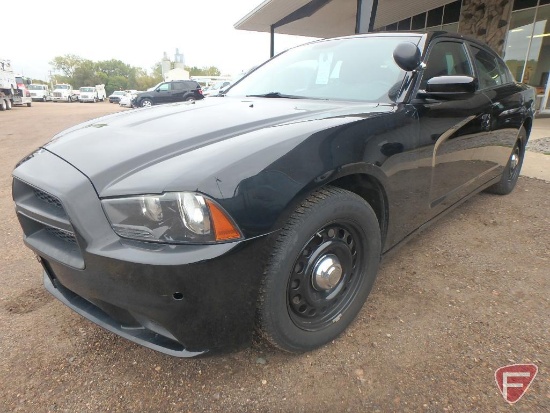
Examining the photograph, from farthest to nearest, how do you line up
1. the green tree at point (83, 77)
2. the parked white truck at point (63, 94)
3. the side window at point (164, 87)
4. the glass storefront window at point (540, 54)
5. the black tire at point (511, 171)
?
the green tree at point (83, 77)
the parked white truck at point (63, 94)
the side window at point (164, 87)
the glass storefront window at point (540, 54)
the black tire at point (511, 171)

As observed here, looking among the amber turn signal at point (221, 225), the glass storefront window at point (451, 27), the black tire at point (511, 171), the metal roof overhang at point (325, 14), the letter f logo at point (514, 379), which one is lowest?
the letter f logo at point (514, 379)

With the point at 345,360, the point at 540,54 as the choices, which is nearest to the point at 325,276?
the point at 345,360

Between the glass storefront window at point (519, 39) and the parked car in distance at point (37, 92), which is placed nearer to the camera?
the glass storefront window at point (519, 39)

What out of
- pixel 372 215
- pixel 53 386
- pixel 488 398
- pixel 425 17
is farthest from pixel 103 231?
pixel 425 17

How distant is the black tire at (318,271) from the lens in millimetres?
1475

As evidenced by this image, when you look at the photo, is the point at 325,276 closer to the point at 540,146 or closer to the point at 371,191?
the point at 371,191

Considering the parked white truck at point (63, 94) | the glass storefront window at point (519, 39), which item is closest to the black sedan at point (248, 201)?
the glass storefront window at point (519, 39)

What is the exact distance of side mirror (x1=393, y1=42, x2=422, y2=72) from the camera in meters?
2.05

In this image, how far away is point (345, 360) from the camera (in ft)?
5.80

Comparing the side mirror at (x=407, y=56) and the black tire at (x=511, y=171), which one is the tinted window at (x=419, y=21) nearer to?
the black tire at (x=511, y=171)

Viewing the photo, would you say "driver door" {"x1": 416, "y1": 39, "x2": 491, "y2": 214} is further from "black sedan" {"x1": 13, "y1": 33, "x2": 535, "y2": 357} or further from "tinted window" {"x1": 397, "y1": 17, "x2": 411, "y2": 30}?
"tinted window" {"x1": 397, "y1": 17, "x2": 411, "y2": 30}

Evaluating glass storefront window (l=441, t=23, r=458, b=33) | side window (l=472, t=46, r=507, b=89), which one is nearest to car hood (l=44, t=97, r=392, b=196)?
side window (l=472, t=46, r=507, b=89)

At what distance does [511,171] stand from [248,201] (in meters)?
3.87

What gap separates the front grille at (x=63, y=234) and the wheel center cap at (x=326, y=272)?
1.04 metres
